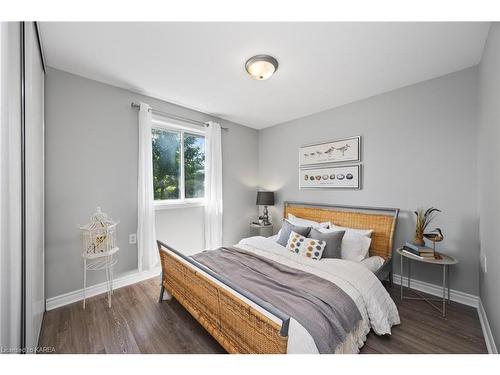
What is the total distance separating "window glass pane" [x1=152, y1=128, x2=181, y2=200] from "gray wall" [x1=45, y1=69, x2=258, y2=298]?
0.99 feet

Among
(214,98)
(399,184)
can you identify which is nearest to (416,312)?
(399,184)

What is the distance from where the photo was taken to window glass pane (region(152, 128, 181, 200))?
302cm

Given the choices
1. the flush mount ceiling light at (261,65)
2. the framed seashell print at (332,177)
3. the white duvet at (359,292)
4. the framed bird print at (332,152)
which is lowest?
the white duvet at (359,292)

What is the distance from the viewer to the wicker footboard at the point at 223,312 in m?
1.14

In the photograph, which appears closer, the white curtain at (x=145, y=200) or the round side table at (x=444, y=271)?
the round side table at (x=444, y=271)

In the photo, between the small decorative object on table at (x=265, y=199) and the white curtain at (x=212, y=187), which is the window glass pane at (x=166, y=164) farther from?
the small decorative object on table at (x=265, y=199)

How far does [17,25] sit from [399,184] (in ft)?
11.9

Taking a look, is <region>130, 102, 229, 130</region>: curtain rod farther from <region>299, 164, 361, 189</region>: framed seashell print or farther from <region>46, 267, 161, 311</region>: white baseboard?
<region>46, 267, 161, 311</region>: white baseboard

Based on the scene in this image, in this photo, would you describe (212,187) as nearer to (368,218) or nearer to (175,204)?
(175,204)

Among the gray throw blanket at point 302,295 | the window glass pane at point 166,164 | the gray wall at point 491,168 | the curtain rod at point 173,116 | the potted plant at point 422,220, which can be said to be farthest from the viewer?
the window glass pane at point 166,164

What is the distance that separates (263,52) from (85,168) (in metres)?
2.27

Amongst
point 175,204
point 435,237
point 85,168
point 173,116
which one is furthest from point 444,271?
point 85,168

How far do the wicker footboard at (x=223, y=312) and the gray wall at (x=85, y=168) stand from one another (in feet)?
3.18

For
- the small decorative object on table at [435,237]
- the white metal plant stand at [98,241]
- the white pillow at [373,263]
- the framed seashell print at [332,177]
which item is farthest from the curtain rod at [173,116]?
the small decorative object on table at [435,237]
